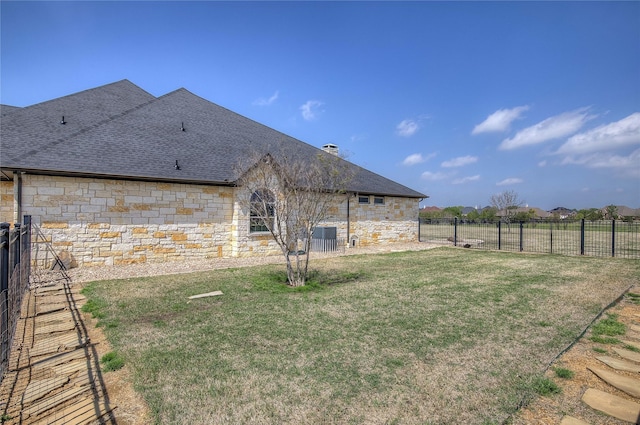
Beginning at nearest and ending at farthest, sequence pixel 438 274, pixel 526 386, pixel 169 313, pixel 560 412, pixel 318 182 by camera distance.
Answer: pixel 560 412 < pixel 526 386 < pixel 169 313 < pixel 318 182 < pixel 438 274

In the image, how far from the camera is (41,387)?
3.30 metres

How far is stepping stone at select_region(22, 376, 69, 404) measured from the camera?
3.13 meters

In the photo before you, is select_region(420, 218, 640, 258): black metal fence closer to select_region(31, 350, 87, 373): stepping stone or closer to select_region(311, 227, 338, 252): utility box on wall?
select_region(311, 227, 338, 252): utility box on wall

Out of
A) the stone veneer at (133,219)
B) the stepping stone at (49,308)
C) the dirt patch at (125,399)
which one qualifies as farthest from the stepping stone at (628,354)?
the stone veneer at (133,219)

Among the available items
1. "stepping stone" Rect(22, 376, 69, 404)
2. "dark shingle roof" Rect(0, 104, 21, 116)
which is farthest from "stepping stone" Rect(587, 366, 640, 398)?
"dark shingle roof" Rect(0, 104, 21, 116)

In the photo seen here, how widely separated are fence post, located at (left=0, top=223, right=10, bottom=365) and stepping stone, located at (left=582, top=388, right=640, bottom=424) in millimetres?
6142

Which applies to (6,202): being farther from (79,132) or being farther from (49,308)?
(49,308)

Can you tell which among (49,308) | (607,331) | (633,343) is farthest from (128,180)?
(633,343)

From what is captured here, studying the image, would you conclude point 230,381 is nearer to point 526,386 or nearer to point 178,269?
point 526,386

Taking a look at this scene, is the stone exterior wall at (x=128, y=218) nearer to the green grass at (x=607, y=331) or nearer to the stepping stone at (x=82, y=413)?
the stepping stone at (x=82, y=413)

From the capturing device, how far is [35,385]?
3.35 metres

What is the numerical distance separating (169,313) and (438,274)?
7.39 metres

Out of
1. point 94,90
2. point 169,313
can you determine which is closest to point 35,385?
point 169,313

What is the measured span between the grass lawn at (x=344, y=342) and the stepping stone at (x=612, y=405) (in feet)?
1.52
